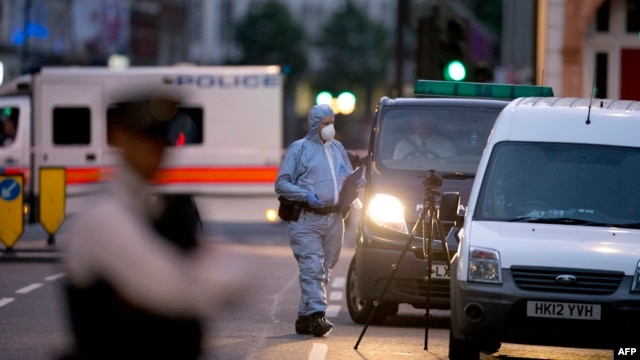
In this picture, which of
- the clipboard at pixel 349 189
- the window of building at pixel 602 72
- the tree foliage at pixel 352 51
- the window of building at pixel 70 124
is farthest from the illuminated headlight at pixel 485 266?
the tree foliage at pixel 352 51

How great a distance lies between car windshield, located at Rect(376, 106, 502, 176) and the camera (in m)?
14.5

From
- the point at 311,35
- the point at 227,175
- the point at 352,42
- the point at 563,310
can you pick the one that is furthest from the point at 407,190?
the point at 311,35

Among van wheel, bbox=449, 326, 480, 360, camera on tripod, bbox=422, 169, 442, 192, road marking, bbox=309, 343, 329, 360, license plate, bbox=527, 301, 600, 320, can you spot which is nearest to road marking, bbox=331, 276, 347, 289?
road marking, bbox=309, 343, 329, 360

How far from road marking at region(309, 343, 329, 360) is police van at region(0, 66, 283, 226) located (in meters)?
18.6

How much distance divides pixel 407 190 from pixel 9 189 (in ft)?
33.4

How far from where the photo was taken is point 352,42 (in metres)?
91.8

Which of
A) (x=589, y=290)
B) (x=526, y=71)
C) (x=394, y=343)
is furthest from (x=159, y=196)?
(x=526, y=71)

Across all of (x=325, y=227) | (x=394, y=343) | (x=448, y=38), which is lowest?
(x=394, y=343)

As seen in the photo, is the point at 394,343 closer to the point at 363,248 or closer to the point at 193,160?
the point at 363,248

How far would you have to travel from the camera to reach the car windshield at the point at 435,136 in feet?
47.6

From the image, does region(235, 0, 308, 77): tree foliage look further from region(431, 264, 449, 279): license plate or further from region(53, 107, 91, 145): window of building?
region(431, 264, 449, 279): license plate

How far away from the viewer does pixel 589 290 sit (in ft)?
34.1

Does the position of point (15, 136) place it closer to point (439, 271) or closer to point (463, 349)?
point (439, 271)

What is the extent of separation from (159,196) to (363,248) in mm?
8363
